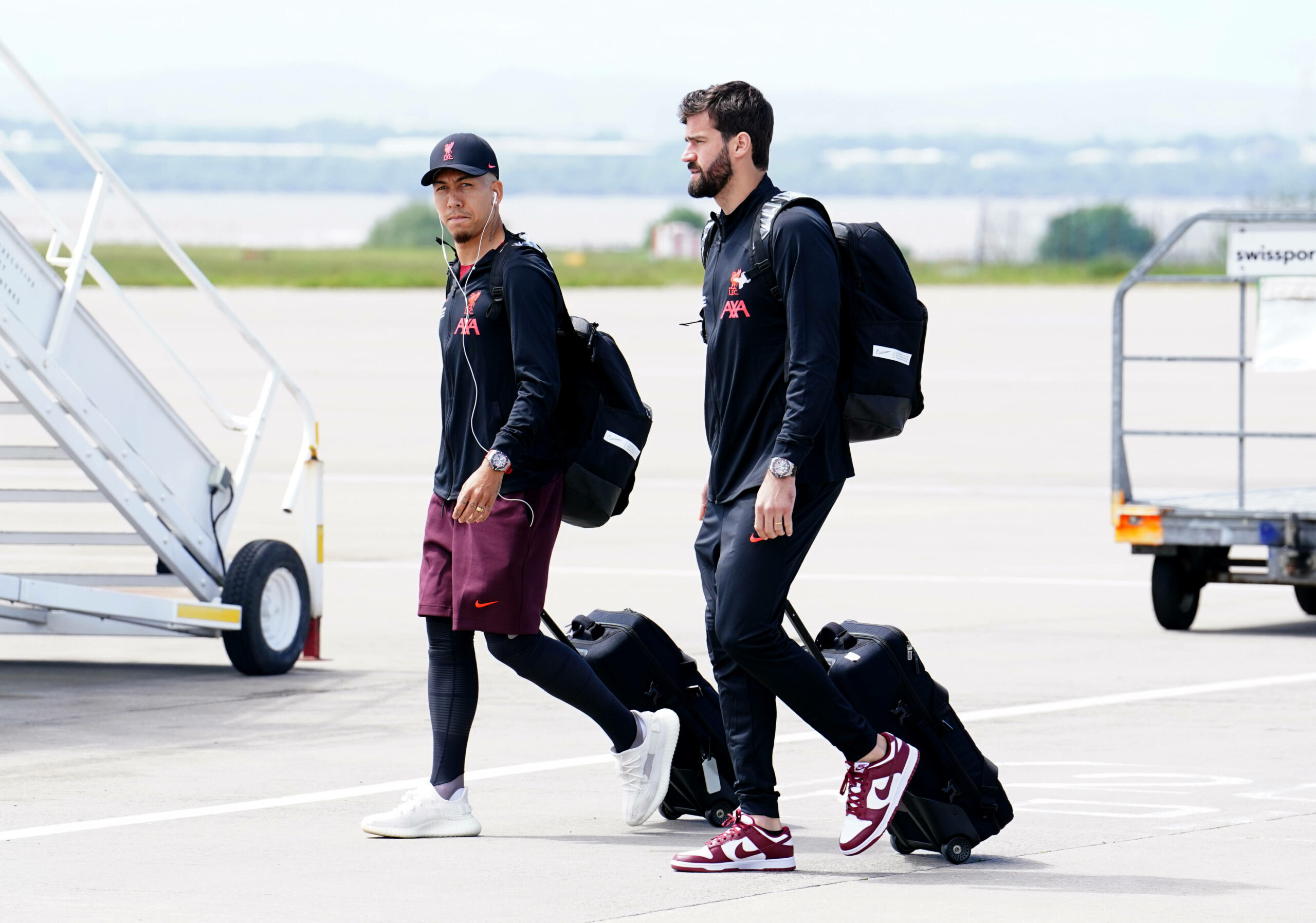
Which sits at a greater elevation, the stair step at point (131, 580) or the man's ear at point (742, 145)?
the man's ear at point (742, 145)

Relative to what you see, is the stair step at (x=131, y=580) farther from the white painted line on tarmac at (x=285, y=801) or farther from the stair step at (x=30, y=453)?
the white painted line on tarmac at (x=285, y=801)

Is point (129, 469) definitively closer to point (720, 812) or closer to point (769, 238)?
point (720, 812)

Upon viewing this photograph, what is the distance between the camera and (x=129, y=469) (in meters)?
10.0

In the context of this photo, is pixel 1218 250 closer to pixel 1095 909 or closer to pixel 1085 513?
pixel 1085 513

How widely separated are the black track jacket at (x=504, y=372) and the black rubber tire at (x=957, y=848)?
5.25 feet

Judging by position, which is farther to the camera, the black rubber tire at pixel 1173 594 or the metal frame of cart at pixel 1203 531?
the black rubber tire at pixel 1173 594

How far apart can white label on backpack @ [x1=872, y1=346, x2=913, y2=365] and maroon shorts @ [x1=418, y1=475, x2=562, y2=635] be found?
117 cm

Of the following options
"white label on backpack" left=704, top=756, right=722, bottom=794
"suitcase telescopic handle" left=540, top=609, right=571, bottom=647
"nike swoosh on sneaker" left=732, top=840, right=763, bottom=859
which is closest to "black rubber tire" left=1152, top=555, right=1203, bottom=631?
"white label on backpack" left=704, top=756, right=722, bottom=794

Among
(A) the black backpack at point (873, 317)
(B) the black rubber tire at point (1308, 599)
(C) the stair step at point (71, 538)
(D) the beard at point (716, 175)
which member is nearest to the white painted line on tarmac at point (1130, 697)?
(B) the black rubber tire at point (1308, 599)

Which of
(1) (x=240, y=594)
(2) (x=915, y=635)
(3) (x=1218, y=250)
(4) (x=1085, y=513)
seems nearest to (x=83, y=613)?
(1) (x=240, y=594)

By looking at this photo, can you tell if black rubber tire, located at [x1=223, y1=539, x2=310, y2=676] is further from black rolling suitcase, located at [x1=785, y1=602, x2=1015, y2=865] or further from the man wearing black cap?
black rolling suitcase, located at [x1=785, y1=602, x2=1015, y2=865]

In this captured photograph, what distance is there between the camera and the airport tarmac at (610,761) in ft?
20.5

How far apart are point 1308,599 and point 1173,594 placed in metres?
1.01

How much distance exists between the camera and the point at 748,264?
6422 millimetres
